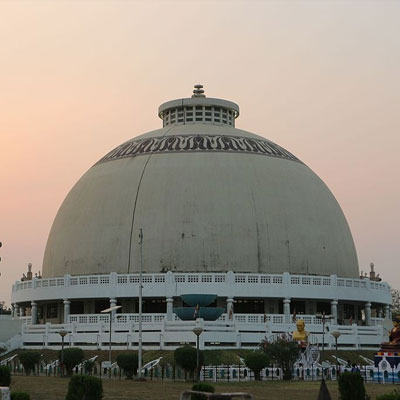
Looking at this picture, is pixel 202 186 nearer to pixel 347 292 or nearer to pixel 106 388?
pixel 347 292

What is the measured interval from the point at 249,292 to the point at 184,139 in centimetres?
1523

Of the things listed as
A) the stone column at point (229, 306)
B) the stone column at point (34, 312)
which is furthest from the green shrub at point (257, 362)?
the stone column at point (34, 312)

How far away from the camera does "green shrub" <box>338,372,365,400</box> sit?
2319cm

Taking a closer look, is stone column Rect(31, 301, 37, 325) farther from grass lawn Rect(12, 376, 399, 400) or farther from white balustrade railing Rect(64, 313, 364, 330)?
grass lawn Rect(12, 376, 399, 400)

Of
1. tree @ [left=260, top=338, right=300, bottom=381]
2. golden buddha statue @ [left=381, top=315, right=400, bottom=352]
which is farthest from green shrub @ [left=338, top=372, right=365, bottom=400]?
golden buddha statue @ [left=381, top=315, right=400, bottom=352]

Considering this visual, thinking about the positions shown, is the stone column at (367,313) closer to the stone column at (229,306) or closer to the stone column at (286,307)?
the stone column at (286,307)

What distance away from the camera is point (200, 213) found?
59000 mm

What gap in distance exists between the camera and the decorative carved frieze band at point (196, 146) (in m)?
63.8

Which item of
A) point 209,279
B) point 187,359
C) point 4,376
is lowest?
point 4,376

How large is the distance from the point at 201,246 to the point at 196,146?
30.3 feet

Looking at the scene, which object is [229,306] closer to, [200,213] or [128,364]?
[200,213]

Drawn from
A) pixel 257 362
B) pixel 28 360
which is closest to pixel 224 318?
pixel 28 360

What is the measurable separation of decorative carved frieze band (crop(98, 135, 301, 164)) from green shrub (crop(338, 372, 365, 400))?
4090 centimetres

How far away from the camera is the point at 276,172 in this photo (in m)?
63.3
